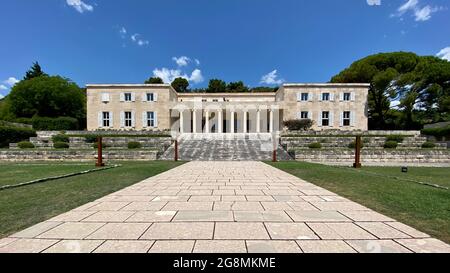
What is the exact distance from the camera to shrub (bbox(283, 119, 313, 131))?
26531mm

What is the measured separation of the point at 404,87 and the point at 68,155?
36049mm

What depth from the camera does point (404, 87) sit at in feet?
90.0

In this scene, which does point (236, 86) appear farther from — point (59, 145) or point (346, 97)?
point (59, 145)

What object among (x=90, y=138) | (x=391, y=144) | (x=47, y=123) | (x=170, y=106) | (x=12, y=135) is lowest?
(x=391, y=144)

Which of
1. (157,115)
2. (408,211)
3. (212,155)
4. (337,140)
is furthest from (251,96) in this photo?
(408,211)

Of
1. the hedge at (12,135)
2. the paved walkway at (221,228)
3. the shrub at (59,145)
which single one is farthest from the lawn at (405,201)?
the hedge at (12,135)

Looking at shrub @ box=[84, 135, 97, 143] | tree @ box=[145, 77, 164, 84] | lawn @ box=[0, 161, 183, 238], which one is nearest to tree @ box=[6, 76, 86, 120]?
shrub @ box=[84, 135, 97, 143]

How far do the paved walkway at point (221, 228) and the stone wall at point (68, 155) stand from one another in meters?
11.3

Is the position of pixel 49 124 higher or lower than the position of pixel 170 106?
lower

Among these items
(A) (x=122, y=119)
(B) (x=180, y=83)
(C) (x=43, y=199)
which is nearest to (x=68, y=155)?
(C) (x=43, y=199)

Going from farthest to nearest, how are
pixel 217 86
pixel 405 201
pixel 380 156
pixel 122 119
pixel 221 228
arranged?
pixel 217 86 → pixel 122 119 → pixel 380 156 → pixel 405 201 → pixel 221 228

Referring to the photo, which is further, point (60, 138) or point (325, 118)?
point (325, 118)
